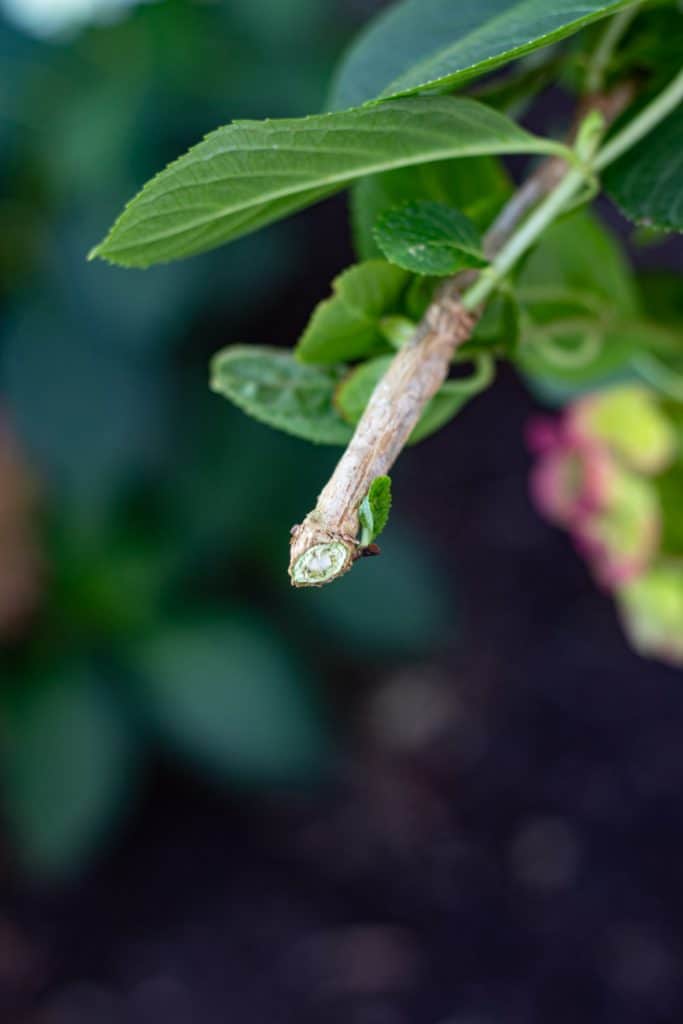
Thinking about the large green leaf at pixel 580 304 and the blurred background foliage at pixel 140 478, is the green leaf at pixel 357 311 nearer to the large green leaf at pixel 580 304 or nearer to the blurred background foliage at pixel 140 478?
the large green leaf at pixel 580 304

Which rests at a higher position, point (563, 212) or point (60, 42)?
point (60, 42)

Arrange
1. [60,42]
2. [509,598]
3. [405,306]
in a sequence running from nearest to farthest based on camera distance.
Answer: [405,306] → [60,42] → [509,598]

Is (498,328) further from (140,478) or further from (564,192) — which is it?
(140,478)

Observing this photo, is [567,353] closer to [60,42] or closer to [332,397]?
[332,397]

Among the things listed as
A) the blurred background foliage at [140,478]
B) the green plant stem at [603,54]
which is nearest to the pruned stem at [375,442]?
the green plant stem at [603,54]

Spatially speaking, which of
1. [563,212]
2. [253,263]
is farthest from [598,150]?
[253,263]

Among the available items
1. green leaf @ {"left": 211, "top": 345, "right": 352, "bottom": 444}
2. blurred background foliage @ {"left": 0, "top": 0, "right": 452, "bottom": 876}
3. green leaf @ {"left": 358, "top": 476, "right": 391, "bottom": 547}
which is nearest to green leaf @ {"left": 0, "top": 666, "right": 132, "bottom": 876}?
blurred background foliage @ {"left": 0, "top": 0, "right": 452, "bottom": 876}

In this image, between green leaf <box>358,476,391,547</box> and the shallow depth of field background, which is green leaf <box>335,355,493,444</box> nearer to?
green leaf <box>358,476,391,547</box>
